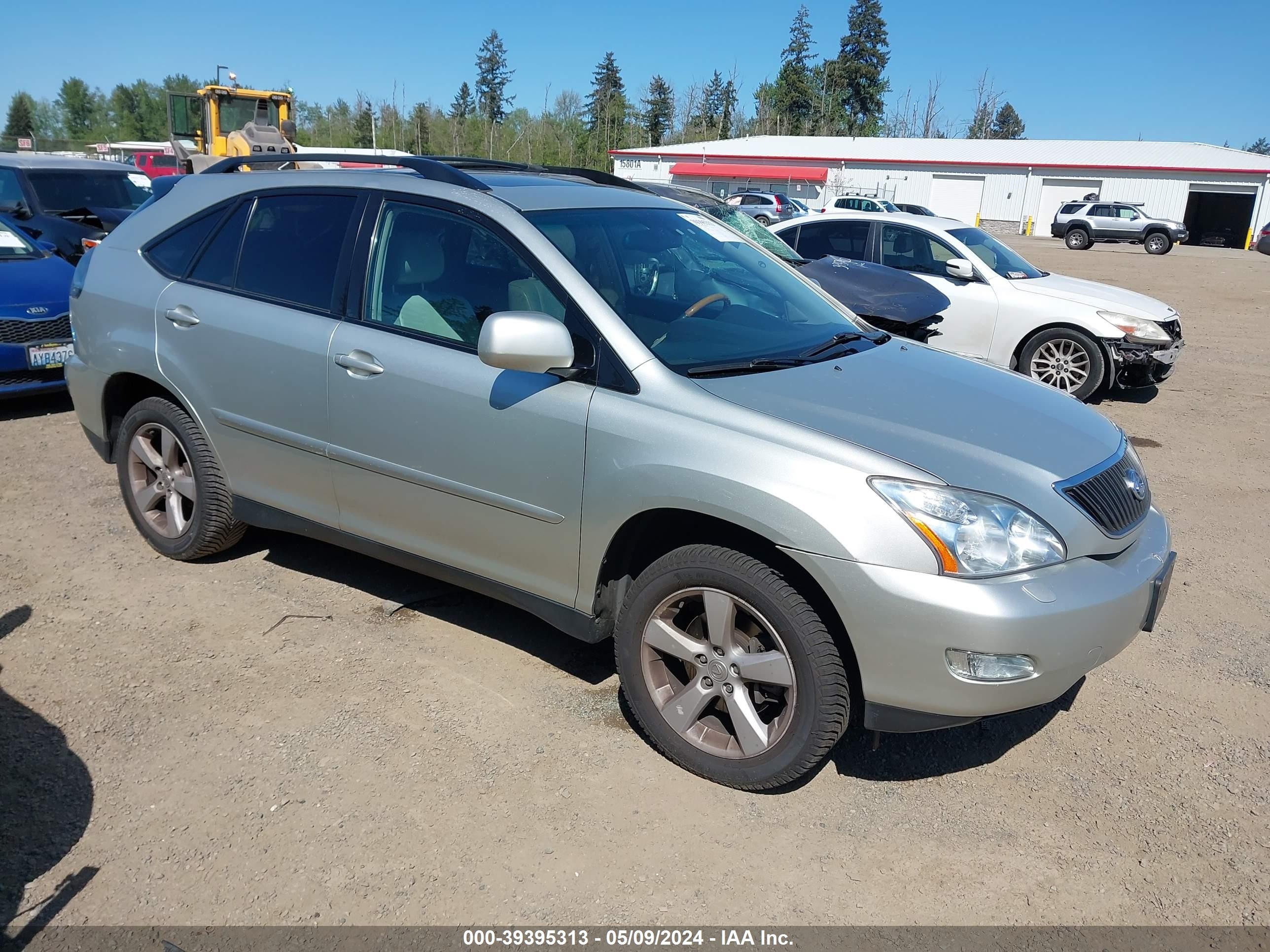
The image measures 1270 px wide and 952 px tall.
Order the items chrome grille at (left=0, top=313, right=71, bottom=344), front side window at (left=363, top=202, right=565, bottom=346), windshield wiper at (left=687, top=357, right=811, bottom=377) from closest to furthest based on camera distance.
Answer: windshield wiper at (left=687, top=357, right=811, bottom=377) → front side window at (left=363, top=202, right=565, bottom=346) → chrome grille at (left=0, top=313, right=71, bottom=344)

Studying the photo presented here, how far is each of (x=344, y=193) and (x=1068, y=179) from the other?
5554 cm

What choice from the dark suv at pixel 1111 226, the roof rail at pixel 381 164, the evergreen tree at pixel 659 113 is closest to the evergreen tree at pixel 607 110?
the evergreen tree at pixel 659 113

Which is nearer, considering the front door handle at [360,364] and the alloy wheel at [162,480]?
the front door handle at [360,364]

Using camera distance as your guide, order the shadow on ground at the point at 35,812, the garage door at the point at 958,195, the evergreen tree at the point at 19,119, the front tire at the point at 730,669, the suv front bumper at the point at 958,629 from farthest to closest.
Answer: the evergreen tree at the point at 19,119, the garage door at the point at 958,195, the front tire at the point at 730,669, the suv front bumper at the point at 958,629, the shadow on ground at the point at 35,812

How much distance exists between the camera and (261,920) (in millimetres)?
2580

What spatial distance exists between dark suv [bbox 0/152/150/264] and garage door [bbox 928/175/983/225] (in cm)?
4889

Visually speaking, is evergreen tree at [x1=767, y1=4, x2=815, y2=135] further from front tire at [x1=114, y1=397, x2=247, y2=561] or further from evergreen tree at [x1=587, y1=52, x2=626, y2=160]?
front tire at [x1=114, y1=397, x2=247, y2=561]

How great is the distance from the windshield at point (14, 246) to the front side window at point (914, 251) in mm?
7713

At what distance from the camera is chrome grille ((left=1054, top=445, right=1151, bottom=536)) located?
119 inches

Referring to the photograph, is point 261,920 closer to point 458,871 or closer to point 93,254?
point 458,871

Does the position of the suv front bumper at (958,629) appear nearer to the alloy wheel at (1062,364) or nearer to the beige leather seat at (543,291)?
the beige leather seat at (543,291)

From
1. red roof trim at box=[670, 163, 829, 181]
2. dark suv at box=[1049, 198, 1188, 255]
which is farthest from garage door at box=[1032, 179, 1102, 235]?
dark suv at box=[1049, 198, 1188, 255]

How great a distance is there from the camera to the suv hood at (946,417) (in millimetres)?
2910

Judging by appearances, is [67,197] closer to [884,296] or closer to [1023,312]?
[884,296]
